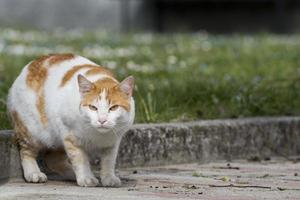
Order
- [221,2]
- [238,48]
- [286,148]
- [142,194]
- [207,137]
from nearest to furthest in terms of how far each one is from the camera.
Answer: [142,194]
[207,137]
[286,148]
[238,48]
[221,2]

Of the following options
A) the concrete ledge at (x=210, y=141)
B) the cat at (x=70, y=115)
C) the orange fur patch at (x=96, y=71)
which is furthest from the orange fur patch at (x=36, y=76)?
the concrete ledge at (x=210, y=141)

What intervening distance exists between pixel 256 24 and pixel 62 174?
14.0m

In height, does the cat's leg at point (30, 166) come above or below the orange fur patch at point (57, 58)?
below

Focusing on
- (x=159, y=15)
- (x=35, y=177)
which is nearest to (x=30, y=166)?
(x=35, y=177)

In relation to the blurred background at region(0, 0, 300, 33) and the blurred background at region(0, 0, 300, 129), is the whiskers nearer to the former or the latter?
the blurred background at region(0, 0, 300, 129)

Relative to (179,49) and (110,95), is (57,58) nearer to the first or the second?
(110,95)

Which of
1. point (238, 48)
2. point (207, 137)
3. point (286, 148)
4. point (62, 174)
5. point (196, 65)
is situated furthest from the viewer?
point (238, 48)

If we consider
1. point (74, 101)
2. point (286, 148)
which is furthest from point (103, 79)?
point (286, 148)

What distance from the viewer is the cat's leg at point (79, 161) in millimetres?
6188

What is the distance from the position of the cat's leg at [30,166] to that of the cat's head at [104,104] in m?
0.61

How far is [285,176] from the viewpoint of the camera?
6.89m

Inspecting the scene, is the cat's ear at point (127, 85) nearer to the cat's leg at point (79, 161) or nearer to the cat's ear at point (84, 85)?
the cat's ear at point (84, 85)

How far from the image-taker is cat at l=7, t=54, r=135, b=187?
598 centimetres

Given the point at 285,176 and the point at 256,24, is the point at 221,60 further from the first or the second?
the point at 256,24
